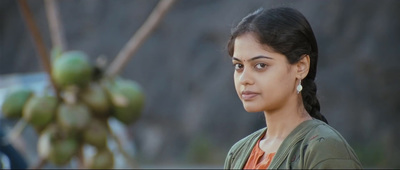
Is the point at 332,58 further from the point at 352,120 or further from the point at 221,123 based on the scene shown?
the point at 221,123

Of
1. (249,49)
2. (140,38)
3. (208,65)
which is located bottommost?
(249,49)

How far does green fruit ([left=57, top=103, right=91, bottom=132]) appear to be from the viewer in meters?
3.02

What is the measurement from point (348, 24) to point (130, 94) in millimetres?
5242

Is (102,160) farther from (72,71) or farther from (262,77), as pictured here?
(262,77)

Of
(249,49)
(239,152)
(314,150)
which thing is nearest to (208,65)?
(239,152)

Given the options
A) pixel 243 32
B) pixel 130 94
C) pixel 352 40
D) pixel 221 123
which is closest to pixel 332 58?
pixel 352 40

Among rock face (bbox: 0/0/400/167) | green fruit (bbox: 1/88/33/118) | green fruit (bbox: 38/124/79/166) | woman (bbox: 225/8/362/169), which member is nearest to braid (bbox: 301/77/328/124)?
woman (bbox: 225/8/362/169)

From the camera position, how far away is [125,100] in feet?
10.1

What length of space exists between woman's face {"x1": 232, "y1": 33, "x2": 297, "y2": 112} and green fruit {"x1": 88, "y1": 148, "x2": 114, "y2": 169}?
1655 millimetres

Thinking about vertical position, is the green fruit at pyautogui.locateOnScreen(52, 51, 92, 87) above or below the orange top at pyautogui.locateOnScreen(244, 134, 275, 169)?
above

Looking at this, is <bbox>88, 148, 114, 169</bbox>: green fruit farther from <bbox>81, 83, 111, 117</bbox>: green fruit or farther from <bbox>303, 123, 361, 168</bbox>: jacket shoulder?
<bbox>303, 123, 361, 168</bbox>: jacket shoulder

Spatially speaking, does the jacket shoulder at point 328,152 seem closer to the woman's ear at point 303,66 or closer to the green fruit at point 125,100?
the woman's ear at point 303,66

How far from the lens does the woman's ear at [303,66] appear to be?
161 centimetres

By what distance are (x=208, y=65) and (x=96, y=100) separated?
6325 millimetres
